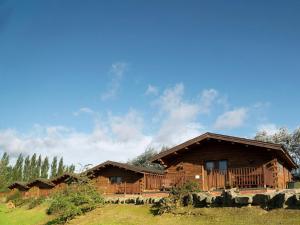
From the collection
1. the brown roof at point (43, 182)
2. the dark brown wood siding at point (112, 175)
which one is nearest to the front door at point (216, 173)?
the dark brown wood siding at point (112, 175)

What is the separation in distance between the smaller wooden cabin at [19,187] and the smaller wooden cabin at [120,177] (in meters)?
31.6

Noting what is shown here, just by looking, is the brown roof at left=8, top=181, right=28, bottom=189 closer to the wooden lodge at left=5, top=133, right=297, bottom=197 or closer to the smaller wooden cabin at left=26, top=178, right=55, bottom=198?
the smaller wooden cabin at left=26, top=178, right=55, bottom=198

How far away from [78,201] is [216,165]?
464 inches

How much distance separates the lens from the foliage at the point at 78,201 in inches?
1080

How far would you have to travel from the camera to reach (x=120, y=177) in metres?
45.6

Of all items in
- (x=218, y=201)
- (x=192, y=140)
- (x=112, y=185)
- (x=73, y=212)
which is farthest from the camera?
(x=112, y=185)

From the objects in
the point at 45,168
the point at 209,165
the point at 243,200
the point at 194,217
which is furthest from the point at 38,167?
the point at 243,200

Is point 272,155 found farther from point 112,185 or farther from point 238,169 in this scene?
point 112,185

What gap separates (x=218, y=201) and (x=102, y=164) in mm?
25564

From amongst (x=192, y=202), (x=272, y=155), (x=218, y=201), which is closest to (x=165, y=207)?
(x=192, y=202)

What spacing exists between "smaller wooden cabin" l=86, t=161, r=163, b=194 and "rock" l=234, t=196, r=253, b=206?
832 inches

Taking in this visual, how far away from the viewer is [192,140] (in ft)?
102

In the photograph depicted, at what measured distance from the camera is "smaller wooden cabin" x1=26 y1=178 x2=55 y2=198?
65.6m

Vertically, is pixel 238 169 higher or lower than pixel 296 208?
higher
